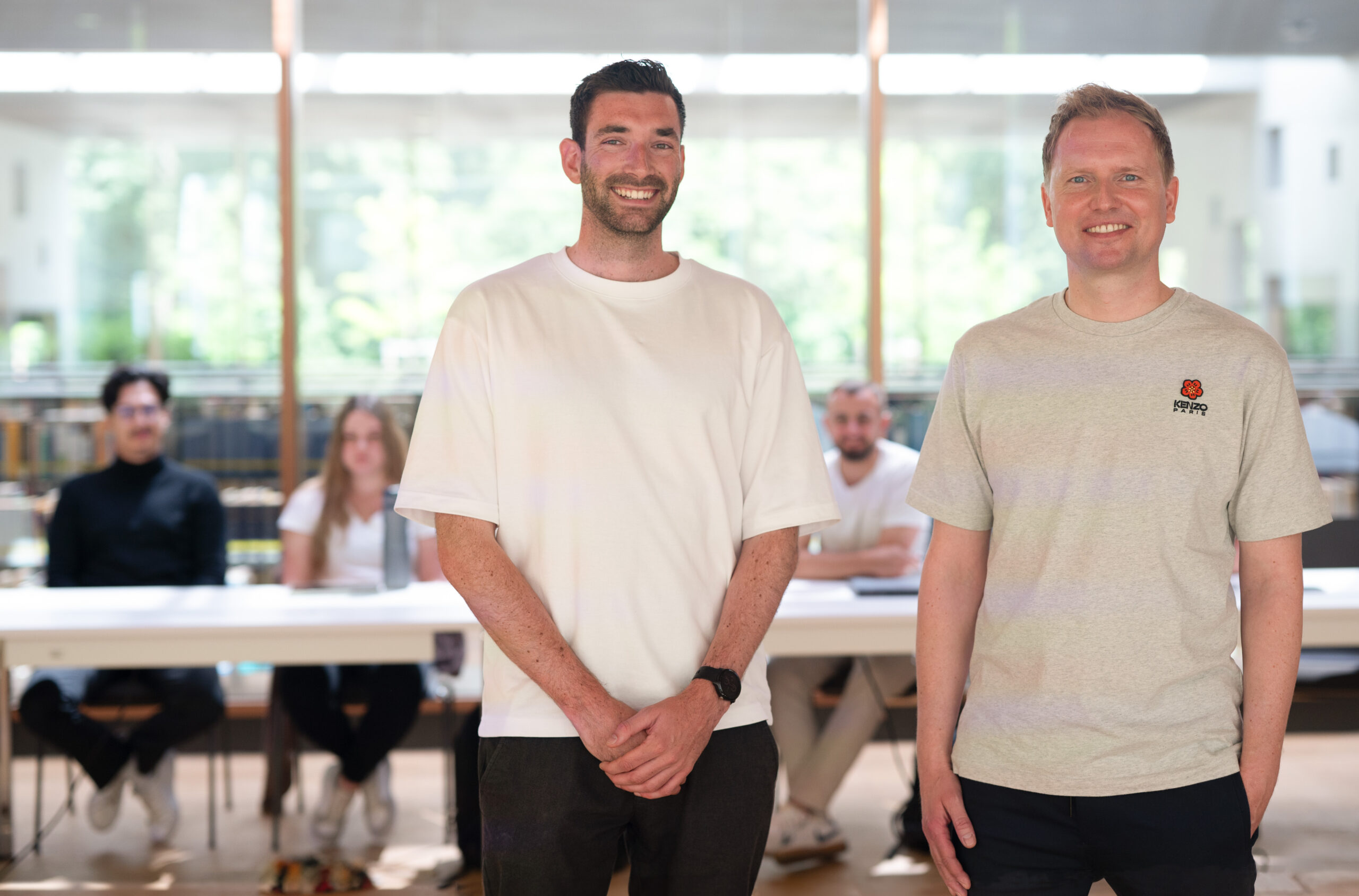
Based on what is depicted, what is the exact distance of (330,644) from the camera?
3.11m

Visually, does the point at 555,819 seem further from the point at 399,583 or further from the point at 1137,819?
the point at 399,583

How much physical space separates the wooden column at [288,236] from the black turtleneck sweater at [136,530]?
0.87 m

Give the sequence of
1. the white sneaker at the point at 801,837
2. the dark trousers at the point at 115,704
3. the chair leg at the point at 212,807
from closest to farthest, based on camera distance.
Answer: the white sneaker at the point at 801,837 < the dark trousers at the point at 115,704 < the chair leg at the point at 212,807

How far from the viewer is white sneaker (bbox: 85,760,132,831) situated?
3586 millimetres

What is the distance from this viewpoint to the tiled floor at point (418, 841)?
3.29 meters

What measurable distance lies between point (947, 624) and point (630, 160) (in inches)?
28.7

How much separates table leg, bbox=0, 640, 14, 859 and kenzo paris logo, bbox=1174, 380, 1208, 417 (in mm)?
3139

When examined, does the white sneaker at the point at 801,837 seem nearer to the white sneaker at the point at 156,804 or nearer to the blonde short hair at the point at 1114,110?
the white sneaker at the point at 156,804

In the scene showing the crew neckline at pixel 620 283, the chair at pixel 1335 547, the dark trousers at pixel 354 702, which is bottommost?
the dark trousers at pixel 354 702

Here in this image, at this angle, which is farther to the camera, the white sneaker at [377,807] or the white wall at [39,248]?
the white wall at [39,248]

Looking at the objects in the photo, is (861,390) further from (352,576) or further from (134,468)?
(134,468)

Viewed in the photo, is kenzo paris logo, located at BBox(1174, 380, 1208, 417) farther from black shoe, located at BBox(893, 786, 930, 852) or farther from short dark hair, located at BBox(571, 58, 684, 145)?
black shoe, located at BBox(893, 786, 930, 852)

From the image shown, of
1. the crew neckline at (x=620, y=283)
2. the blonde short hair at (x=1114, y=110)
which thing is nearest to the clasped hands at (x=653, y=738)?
the crew neckline at (x=620, y=283)

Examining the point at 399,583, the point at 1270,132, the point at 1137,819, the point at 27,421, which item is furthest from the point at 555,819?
the point at 1270,132
